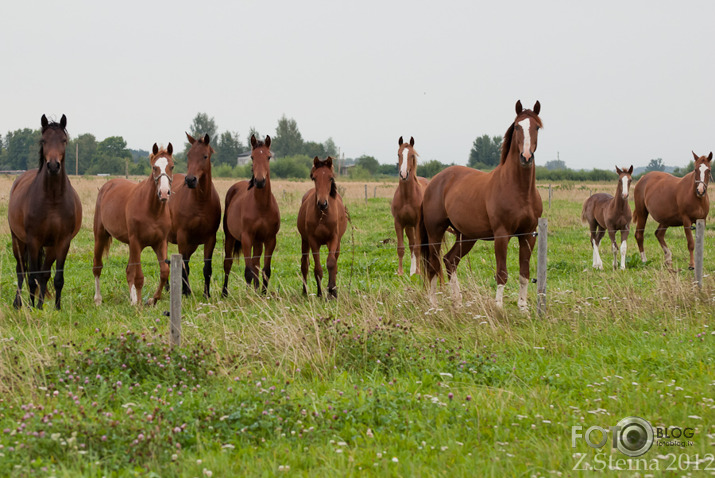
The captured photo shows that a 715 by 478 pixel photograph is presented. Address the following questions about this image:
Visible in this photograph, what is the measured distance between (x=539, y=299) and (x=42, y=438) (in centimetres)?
528

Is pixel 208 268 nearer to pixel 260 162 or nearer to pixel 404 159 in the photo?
pixel 260 162

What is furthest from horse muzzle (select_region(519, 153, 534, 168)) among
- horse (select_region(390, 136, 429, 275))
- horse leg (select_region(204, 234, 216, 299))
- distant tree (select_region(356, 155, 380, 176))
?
distant tree (select_region(356, 155, 380, 176))

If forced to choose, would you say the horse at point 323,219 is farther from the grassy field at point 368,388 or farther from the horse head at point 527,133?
the horse head at point 527,133

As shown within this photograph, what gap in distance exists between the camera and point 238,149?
100 meters

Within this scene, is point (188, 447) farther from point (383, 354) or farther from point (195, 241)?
point (195, 241)

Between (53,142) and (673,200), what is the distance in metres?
11.7

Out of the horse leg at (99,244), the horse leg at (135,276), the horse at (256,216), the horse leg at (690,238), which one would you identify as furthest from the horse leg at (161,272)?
the horse leg at (690,238)

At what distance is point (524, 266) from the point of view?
8.09 metres

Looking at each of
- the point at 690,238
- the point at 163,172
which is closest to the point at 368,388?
the point at 163,172

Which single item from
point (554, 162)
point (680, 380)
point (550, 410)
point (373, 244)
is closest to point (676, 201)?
point (373, 244)

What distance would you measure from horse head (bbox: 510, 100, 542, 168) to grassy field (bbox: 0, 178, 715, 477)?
1.75m

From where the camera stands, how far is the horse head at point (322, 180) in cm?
876

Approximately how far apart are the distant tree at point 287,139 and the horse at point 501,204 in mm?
94574

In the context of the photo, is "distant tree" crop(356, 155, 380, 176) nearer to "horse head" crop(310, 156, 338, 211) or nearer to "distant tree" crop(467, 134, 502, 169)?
"distant tree" crop(467, 134, 502, 169)
